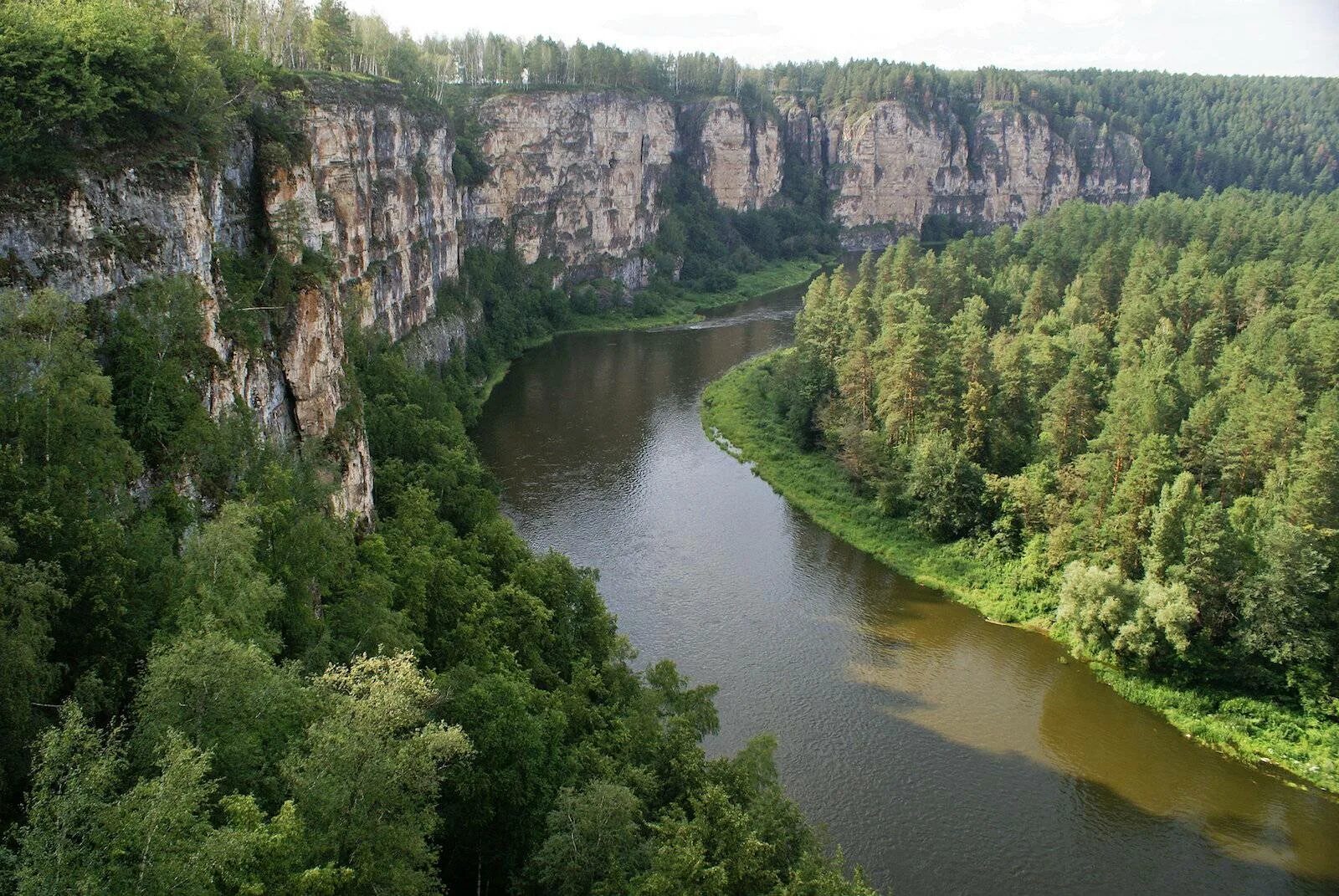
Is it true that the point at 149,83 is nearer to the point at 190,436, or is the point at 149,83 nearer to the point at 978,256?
the point at 190,436

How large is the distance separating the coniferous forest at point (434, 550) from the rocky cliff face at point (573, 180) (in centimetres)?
2186

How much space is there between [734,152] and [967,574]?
3650 inches

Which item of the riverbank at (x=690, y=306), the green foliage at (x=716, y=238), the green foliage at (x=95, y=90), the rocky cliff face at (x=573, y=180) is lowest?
the riverbank at (x=690, y=306)

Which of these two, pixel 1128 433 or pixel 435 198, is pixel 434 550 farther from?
pixel 435 198

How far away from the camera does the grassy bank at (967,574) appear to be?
2873 centimetres

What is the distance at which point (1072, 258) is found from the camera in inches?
3022

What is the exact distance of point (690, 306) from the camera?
99.2m

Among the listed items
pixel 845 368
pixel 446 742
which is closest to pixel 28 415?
pixel 446 742

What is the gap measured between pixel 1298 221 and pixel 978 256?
75.6 ft

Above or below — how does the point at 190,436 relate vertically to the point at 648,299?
above

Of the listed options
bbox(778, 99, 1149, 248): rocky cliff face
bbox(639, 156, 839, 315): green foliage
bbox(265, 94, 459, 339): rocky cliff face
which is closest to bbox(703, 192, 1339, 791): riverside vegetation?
bbox(265, 94, 459, 339): rocky cliff face

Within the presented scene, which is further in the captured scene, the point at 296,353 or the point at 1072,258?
the point at 1072,258

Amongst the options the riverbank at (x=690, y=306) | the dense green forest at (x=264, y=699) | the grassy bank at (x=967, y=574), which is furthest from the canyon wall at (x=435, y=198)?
the grassy bank at (x=967, y=574)

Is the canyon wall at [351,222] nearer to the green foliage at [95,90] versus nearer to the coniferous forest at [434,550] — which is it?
the coniferous forest at [434,550]
